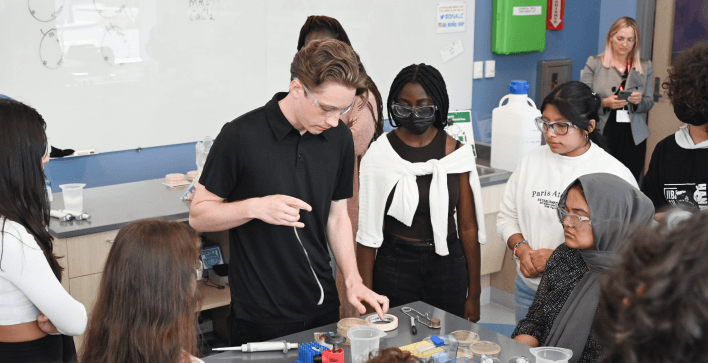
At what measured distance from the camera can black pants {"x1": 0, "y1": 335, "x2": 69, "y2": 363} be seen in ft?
5.45

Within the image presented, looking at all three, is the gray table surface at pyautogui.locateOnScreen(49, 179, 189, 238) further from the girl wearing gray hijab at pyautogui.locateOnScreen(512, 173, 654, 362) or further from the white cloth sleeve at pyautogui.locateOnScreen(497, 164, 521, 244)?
the girl wearing gray hijab at pyautogui.locateOnScreen(512, 173, 654, 362)

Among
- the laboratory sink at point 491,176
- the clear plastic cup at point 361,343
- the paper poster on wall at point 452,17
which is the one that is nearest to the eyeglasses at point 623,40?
the paper poster on wall at point 452,17

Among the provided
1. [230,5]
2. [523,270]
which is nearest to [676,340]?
[523,270]

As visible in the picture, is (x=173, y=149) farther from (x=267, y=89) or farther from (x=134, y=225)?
(x=134, y=225)

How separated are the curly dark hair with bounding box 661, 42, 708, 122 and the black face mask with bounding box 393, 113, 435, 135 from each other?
0.79 m

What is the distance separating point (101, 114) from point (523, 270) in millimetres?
2102

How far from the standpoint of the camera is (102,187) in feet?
10.5

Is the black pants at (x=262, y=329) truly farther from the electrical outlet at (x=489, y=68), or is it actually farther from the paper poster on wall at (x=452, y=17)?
the electrical outlet at (x=489, y=68)

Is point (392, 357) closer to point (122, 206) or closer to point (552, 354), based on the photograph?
point (552, 354)

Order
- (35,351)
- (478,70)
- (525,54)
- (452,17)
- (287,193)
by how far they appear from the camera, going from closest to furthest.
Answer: (35,351) < (287,193) < (452,17) < (478,70) < (525,54)

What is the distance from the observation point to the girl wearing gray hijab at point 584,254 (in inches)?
72.8

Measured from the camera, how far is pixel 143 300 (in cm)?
127

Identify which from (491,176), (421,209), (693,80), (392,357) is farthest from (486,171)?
(392,357)

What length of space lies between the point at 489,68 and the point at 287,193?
3142 mm
